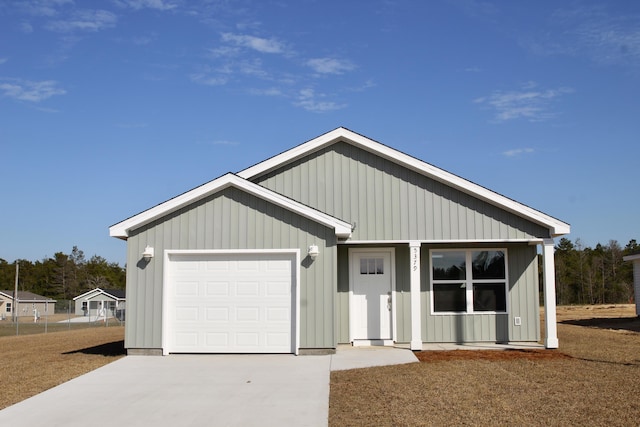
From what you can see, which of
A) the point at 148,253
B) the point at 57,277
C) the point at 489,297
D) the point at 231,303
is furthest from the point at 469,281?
the point at 57,277

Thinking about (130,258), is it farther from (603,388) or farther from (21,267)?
(21,267)

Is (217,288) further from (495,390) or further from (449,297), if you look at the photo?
(495,390)

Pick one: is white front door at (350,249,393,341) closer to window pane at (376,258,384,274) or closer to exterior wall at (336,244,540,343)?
window pane at (376,258,384,274)

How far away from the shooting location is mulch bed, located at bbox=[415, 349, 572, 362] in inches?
498

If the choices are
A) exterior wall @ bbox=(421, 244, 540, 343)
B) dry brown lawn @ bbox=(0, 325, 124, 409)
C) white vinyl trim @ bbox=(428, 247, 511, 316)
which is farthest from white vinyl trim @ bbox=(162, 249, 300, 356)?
white vinyl trim @ bbox=(428, 247, 511, 316)

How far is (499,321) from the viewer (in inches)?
604

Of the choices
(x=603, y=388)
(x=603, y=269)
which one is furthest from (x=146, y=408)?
(x=603, y=269)

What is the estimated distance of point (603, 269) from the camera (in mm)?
59688

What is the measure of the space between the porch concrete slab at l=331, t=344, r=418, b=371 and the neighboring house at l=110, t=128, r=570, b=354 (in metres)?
0.53

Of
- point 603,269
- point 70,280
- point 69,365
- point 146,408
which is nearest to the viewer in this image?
point 146,408

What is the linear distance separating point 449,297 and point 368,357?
11.5ft

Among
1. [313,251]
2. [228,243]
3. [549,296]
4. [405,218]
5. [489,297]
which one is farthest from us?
[489,297]

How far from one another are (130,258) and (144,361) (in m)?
2.25

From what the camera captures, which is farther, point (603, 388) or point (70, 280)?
point (70, 280)
